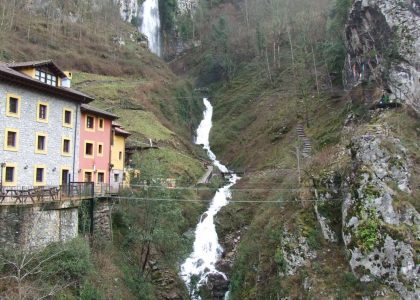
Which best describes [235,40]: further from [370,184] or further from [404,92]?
[370,184]

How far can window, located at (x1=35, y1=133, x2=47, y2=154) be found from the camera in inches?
1225

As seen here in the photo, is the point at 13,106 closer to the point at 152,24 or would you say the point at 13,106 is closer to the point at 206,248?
the point at 206,248

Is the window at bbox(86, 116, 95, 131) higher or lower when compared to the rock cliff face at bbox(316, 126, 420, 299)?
higher

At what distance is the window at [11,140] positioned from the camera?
28.5 m

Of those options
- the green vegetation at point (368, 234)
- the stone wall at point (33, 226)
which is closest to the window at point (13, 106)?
the stone wall at point (33, 226)

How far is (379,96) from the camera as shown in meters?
42.5

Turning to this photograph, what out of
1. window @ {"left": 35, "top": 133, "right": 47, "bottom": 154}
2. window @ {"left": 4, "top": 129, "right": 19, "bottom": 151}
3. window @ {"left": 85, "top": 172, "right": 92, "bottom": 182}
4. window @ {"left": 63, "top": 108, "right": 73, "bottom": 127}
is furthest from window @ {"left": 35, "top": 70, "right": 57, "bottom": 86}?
window @ {"left": 85, "top": 172, "right": 92, "bottom": 182}

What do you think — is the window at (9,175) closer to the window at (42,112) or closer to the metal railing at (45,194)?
the metal railing at (45,194)

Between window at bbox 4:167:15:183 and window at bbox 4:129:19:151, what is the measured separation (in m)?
1.36

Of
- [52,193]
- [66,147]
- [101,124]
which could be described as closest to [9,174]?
[52,193]

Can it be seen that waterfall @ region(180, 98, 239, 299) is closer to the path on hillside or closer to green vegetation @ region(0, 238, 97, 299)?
the path on hillside

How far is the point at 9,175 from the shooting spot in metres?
28.9

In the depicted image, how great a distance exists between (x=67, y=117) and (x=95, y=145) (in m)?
4.45

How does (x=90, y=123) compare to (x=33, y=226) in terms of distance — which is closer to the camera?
(x=33, y=226)
